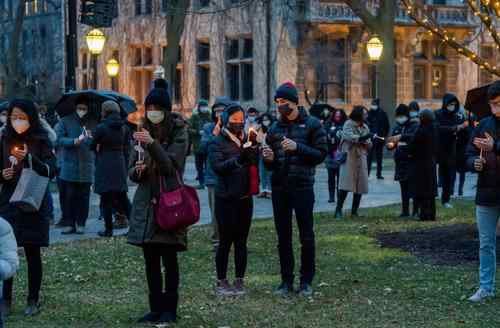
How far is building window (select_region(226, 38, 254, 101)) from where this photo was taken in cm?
4209

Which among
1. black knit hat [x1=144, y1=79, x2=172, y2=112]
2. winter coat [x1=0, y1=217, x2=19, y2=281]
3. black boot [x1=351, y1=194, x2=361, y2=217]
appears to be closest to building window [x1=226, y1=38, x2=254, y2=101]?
black boot [x1=351, y1=194, x2=361, y2=217]

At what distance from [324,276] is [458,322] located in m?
2.84

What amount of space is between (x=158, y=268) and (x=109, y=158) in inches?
259

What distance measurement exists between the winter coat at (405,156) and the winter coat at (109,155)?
4.40 meters

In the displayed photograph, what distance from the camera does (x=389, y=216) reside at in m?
18.5

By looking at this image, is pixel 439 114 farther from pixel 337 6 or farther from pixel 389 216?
pixel 337 6

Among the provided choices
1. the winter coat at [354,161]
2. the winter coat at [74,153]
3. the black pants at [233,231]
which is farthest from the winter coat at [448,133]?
the black pants at [233,231]

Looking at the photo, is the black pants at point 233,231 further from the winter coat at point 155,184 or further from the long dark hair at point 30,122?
the long dark hair at point 30,122

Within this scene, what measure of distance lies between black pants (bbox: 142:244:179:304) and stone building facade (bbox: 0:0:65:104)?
108 feet

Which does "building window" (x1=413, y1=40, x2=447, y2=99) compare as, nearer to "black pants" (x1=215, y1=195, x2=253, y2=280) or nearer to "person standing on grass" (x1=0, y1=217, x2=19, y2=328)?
"black pants" (x1=215, y1=195, x2=253, y2=280)

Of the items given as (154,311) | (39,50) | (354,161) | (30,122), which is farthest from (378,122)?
(39,50)

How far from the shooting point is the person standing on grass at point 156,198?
31.0 ft

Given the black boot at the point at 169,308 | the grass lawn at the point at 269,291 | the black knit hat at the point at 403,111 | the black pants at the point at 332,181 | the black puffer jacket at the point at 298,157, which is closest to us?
the black boot at the point at 169,308

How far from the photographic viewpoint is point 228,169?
11031mm
